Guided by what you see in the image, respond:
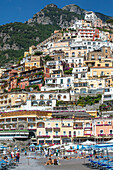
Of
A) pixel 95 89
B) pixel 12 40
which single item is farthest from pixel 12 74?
pixel 12 40

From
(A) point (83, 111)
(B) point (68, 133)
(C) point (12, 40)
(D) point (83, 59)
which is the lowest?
(B) point (68, 133)

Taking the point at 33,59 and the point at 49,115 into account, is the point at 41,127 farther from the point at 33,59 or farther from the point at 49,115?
the point at 33,59

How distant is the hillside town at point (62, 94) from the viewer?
6800 cm

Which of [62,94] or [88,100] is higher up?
[62,94]

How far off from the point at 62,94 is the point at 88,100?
8298 mm

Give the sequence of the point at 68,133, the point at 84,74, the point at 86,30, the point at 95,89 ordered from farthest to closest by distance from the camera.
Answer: the point at 86,30
the point at 84,74
the point at 95,89
the point at 68,133

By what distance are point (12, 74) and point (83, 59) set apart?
25.4 meters

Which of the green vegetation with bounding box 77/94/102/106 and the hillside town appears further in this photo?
the green vegetation with bounding box 77/94/102/106

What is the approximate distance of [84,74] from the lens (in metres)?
92.2

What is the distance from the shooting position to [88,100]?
3155 inches

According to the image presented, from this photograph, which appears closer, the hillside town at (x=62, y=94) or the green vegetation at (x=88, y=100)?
the hillside town at (x=62, y=94)

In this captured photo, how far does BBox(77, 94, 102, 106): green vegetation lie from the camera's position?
7856 centimetres

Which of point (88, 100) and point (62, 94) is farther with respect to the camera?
point (62, 94)

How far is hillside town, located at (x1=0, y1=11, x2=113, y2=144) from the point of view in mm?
68000
